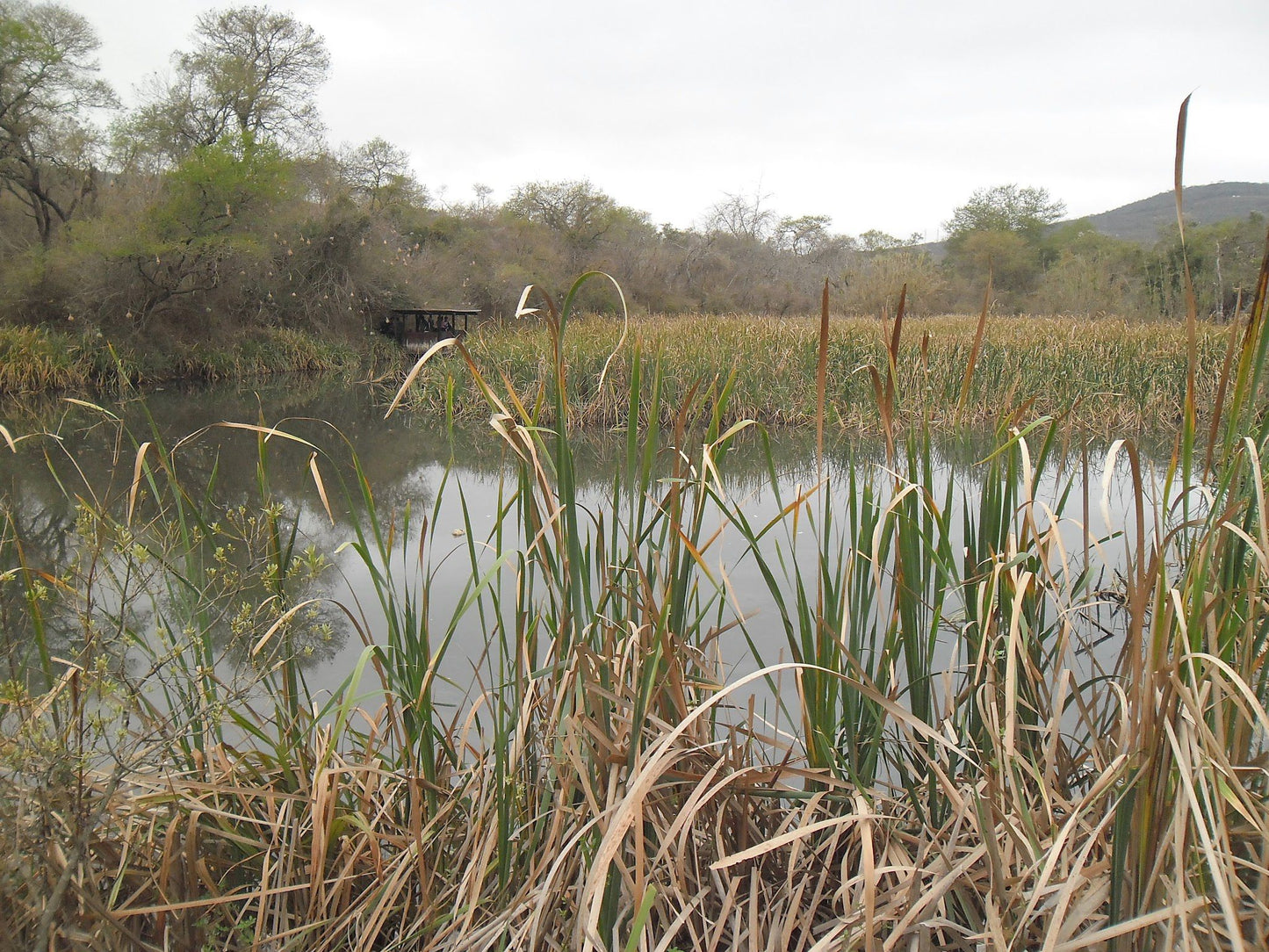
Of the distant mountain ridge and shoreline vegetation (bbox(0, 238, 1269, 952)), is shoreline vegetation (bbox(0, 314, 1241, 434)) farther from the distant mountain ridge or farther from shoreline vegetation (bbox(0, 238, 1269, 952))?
the distant mountain ridge

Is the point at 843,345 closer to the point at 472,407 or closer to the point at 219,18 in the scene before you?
the point at 472,407

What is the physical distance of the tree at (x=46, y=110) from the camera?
12727mm

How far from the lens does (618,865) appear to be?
1031 mm

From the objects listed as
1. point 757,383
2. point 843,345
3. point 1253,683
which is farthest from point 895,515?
point 843,345

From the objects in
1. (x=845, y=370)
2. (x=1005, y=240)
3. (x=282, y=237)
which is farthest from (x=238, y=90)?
(x=1005, y=240)

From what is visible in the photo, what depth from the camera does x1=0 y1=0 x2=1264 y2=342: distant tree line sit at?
489 inches

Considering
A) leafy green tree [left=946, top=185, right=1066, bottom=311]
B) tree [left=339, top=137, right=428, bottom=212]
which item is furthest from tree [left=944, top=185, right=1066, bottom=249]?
tree [left=339, top=137, right=428, bottom=212]

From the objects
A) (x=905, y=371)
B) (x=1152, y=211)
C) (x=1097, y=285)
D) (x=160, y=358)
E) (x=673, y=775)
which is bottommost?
(x=673, y=775)

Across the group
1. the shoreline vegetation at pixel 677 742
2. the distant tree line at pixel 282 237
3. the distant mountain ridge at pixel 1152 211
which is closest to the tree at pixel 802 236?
the distant tree line at pixel 282 237

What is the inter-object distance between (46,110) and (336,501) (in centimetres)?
1205

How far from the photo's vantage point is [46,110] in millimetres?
13164

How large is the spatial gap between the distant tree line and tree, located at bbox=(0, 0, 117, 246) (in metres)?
0.03

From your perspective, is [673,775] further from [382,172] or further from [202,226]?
[382,172]

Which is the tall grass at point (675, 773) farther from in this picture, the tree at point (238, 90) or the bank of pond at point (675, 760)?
the tree at point (238, 90)
